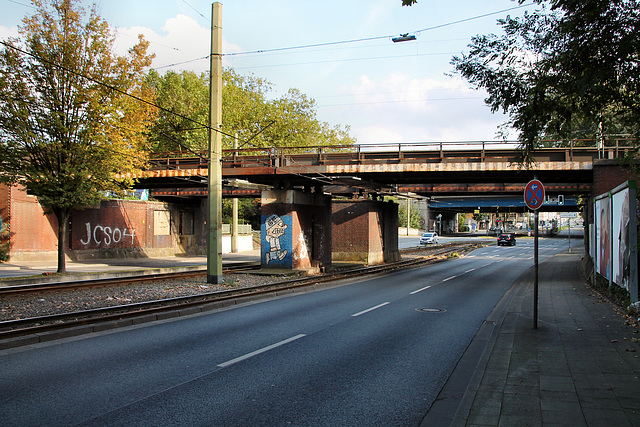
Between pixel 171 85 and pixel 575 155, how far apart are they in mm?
40360

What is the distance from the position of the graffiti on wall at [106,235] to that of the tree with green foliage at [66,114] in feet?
38.4

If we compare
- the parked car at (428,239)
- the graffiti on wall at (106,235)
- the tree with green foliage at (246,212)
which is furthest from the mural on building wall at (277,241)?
the tree with green foliage at (246,212)

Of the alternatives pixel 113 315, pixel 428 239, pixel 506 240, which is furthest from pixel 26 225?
pixel 506 240

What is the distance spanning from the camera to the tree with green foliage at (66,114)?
17703 mm

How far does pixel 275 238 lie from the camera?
2377cm

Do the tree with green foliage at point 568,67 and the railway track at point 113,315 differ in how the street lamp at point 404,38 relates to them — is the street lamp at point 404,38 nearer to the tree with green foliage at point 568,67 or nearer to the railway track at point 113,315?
the tree with green foliage at point 568,67

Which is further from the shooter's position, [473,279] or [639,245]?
[473,279]

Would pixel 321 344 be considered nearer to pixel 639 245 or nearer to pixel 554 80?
pixel 554 80

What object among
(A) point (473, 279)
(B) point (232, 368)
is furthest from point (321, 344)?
(A) point (473, 279)

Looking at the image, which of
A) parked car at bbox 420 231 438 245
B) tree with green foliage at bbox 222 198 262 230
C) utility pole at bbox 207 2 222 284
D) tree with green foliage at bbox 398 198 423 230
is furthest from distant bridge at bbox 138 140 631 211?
tree with green foliage at bbox 398 198 423 230

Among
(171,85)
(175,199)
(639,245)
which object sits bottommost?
(639,245)

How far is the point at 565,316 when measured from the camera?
434 inches

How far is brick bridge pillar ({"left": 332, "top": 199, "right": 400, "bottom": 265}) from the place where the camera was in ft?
107

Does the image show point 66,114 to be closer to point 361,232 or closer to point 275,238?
→ point 275,238
